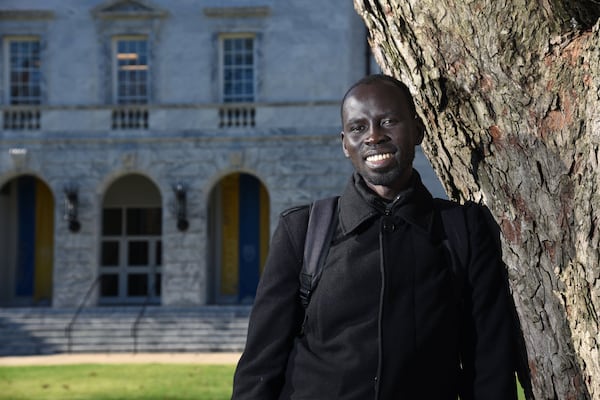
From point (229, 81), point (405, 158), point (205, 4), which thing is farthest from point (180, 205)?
point (405, 158)

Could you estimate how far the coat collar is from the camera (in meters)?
3.14

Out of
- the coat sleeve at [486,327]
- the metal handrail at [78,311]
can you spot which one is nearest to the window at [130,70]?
the metal handrail at [78,311]

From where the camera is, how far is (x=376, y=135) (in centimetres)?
309

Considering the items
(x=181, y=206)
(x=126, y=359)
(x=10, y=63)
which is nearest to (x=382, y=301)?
(x=126, y=359)

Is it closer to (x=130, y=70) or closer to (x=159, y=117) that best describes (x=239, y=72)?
(x=159, y=117)

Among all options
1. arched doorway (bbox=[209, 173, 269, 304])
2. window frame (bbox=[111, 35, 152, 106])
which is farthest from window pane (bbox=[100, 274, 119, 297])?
window frame (bbox=[111, 35, 152, 106])

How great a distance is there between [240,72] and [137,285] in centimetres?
699

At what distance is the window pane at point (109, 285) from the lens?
2686 cm

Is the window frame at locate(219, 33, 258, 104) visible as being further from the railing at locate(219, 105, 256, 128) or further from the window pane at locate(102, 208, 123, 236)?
the window pane at locate(102, 208, 123, 236)

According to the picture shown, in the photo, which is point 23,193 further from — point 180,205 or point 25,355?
point 25,355

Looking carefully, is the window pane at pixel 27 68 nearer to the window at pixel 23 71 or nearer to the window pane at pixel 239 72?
the window at pixel 23 71

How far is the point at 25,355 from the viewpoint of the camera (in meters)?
20.3

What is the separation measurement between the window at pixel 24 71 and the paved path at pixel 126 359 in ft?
28.9

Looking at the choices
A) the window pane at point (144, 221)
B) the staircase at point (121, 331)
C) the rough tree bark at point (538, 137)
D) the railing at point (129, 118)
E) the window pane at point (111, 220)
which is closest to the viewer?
the rough tree bark at point (538, 137)
